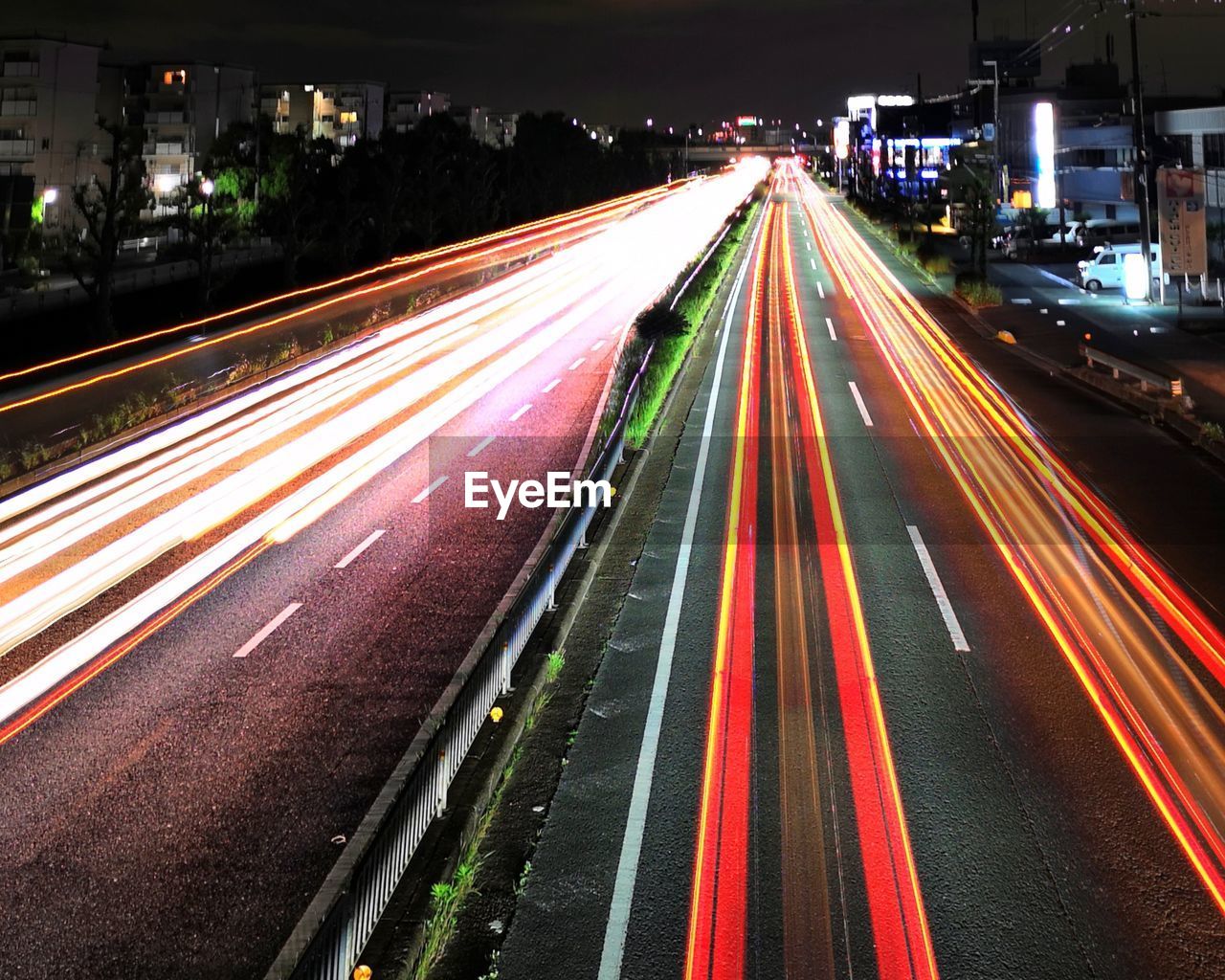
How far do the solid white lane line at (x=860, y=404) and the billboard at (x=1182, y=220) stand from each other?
14.5 metres

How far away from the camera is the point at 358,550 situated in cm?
1314

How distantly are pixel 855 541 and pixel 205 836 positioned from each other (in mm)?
8791

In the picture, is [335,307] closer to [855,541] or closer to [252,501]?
[252,501]

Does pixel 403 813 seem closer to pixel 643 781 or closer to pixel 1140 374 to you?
pixel 643 781

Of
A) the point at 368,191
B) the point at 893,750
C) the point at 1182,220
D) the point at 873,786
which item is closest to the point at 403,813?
the point at 873,786

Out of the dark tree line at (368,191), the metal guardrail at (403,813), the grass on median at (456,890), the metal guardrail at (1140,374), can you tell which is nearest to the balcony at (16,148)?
the dark tree line at (368,191)

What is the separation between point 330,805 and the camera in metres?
7.39

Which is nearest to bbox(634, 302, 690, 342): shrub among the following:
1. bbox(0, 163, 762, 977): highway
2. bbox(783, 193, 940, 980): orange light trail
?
bbox(0, 163, 762, 977): highway

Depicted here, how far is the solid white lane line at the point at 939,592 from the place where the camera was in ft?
32.5

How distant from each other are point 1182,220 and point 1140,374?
13.7 meters

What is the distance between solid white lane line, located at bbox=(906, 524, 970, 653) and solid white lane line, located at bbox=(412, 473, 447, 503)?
7581mm

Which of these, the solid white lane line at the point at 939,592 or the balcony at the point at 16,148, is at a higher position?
the balcony at the point at 16,148

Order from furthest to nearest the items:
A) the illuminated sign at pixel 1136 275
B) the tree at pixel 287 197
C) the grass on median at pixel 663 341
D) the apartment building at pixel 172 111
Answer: the apartment building at pixel 172 111 < the tree at pixel 287 197 < the illuminated sign at pixel 1136 275 < the grass on median at pixel 663 341

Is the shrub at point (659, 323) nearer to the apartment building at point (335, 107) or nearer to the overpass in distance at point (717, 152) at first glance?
the apartment building at point (335, 107)
